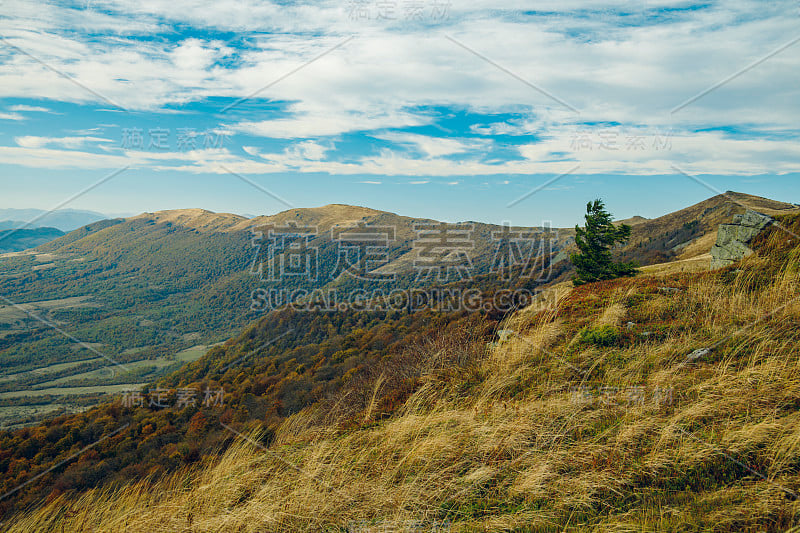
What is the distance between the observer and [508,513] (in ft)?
11.1

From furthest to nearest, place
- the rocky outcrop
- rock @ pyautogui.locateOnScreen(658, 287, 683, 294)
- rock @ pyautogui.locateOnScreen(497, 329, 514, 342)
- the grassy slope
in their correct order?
the rocky outcrop
rock @ pyautogui.locateOnScreen(658, 287, 683, 294)
rock @ pyautogui.locateOnScreen(497, 329, 514, 342)
the grassy slope

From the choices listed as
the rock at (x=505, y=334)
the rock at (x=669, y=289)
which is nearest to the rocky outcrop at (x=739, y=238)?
the rock at (x=669, y=289)

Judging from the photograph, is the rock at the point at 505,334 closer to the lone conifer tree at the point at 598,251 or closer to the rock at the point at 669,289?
the rock at the point at 669,289

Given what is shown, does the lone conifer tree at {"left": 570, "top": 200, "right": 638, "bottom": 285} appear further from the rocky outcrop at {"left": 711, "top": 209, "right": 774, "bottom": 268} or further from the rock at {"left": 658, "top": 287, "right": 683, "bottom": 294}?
the rock at {"left": 658, "top": 287, "right": 683, "bottom": 294}

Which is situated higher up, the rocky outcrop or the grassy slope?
the rocky outcrop

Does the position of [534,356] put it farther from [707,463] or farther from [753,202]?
[753,202]

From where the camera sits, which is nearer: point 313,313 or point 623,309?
point 623,309

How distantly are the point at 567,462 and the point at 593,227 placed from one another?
18430mm

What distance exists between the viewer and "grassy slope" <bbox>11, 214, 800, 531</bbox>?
10.8 feet

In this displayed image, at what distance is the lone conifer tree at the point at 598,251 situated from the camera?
62.3 feet

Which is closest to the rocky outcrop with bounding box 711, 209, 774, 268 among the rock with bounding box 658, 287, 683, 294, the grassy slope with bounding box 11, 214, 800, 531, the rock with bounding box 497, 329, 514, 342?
the rock with bounding box 658, 287, 683, 294

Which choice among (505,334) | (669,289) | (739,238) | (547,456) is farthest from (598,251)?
(547,456)

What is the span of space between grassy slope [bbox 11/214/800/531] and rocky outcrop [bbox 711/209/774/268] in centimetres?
677

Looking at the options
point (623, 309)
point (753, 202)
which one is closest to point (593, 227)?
point (623, 309)
